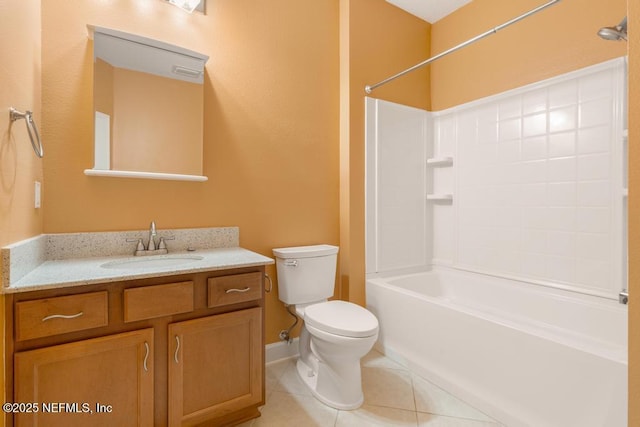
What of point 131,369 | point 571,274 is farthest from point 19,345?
point 571,274

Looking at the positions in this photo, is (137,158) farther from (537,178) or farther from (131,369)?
(537,178)

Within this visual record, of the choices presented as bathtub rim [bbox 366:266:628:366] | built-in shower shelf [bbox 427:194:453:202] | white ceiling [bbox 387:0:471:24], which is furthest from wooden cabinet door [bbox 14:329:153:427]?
white ceiling [bbox 387:0:471:24]

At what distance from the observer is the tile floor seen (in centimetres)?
158

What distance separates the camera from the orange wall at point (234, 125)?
152cm

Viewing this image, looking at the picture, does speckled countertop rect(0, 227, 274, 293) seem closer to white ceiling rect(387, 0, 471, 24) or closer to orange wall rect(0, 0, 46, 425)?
orange wall rect(0, 0, 46, 425)

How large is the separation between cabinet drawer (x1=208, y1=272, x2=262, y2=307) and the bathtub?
112cm

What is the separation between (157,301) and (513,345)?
66.5 inches

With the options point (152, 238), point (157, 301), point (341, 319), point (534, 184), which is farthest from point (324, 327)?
point (534, 184)

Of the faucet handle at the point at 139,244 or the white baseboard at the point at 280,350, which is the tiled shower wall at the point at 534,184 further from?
the faucet handle at the point at 139,244

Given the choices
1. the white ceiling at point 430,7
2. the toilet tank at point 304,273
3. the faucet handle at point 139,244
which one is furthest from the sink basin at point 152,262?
the white ceiling at point 430,7

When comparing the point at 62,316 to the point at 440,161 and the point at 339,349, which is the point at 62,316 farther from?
the point at 440,161

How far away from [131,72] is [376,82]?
68.3 inches

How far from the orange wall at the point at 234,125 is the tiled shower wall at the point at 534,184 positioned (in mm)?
525

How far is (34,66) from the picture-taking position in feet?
4.50
